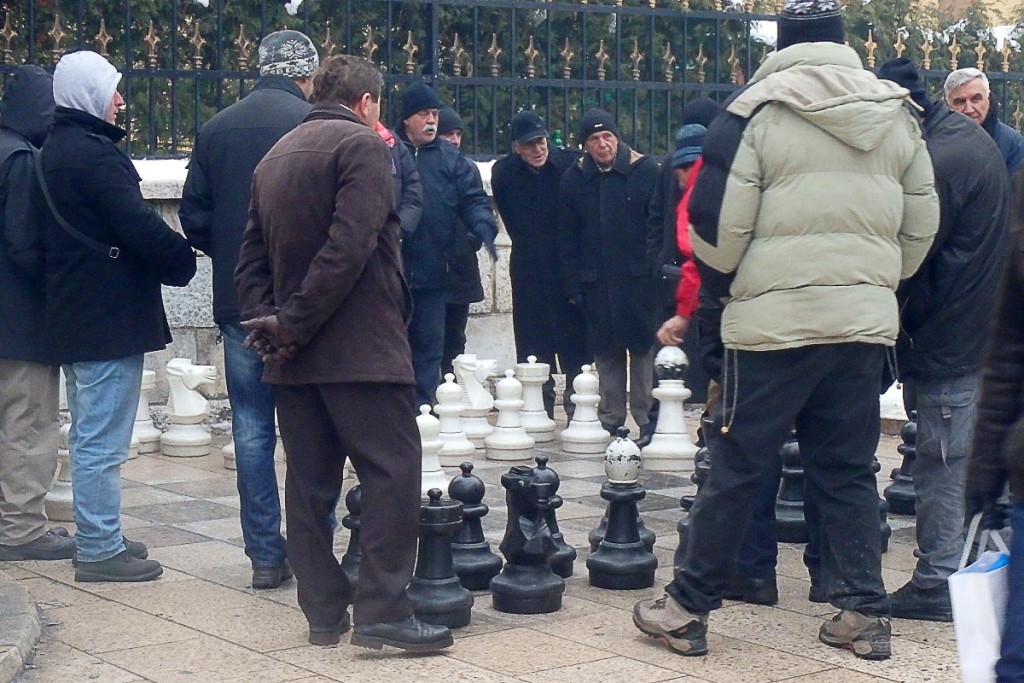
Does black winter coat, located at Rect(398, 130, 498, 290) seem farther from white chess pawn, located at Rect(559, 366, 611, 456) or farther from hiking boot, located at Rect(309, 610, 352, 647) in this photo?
hiking boot, located at Rect(309, 610, 352, 647)

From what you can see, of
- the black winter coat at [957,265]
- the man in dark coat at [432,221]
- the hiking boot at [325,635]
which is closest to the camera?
the hiking boot at [325,635]

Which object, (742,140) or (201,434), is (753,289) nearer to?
(742,140)

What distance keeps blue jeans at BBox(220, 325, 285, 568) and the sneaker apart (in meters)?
0.38

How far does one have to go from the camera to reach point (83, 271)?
5.57 meters

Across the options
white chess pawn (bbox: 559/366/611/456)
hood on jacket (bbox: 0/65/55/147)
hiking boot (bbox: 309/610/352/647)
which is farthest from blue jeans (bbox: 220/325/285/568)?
white chess pawn (bbox: 559/366/611/456)

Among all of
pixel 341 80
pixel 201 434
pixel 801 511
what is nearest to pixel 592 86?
pixel 201 434

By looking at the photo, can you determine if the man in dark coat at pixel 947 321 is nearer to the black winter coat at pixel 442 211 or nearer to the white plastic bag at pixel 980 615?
the white plastic bag at pixel 980 615

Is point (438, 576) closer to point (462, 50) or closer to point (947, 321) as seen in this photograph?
point (947, 321)

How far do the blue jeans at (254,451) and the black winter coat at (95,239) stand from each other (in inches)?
15.5

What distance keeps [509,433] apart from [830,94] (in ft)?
13.6

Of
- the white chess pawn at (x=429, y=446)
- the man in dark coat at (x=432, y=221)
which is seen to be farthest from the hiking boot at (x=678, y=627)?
the man in dark coat at (x=432, y=221)

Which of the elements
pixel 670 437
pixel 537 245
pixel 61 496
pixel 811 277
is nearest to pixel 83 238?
pixel 61 496

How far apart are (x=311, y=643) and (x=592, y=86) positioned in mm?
5773

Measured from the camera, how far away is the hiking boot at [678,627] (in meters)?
4.64
